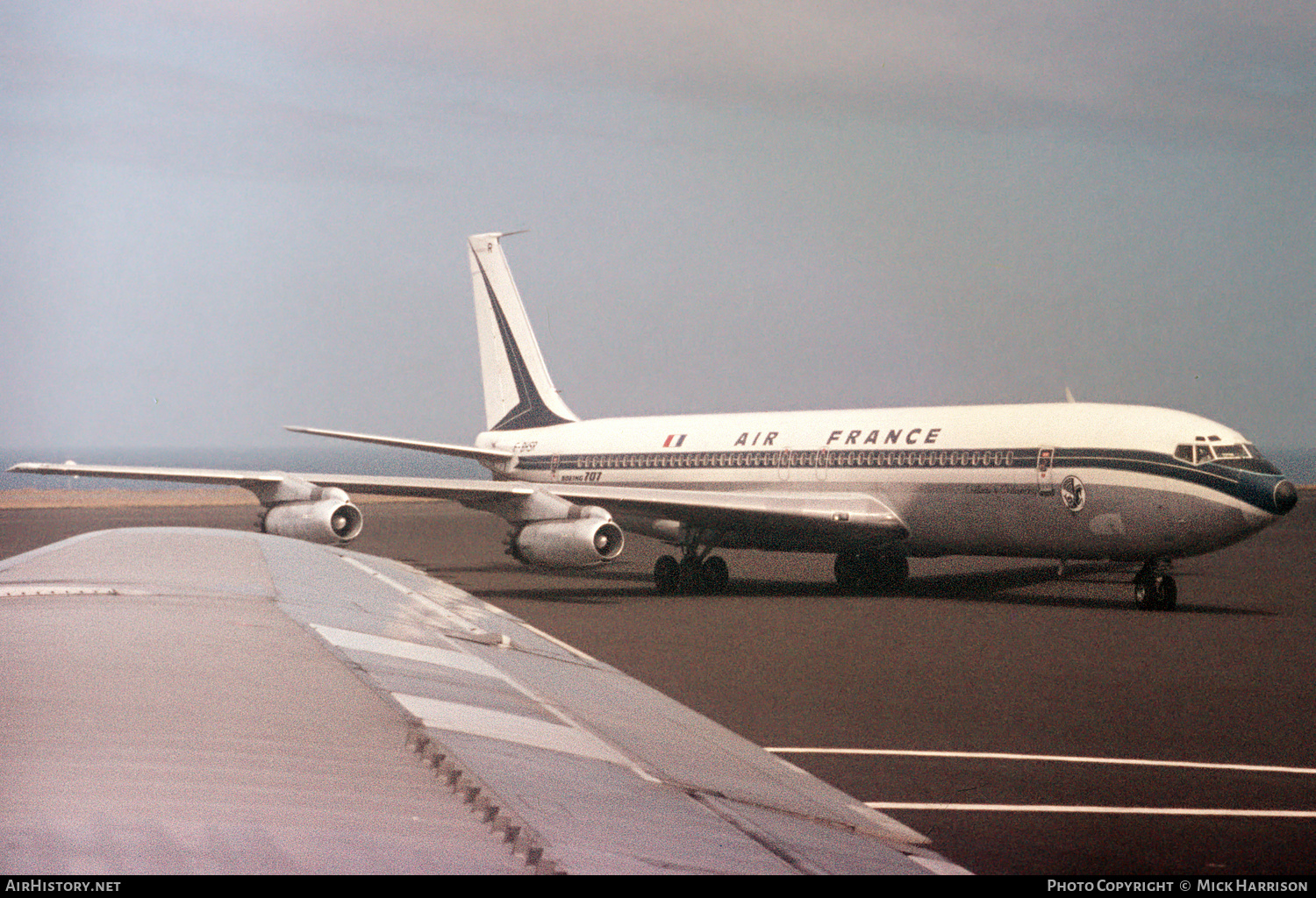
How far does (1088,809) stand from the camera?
9328 millimetres

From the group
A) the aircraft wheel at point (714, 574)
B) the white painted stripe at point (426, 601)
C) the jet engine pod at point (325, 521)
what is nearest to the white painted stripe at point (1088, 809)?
the white painted stripe at point (426, 601)

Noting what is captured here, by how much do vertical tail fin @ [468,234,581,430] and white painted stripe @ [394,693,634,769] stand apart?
112 feet

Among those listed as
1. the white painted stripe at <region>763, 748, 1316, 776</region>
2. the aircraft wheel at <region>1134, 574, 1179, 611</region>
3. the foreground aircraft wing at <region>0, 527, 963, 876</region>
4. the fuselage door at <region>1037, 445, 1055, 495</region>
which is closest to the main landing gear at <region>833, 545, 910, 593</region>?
the fuselage door at <region>1037, 445, 1055, 495</region>

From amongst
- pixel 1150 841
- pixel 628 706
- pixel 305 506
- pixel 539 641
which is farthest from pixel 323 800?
pixel 305 506

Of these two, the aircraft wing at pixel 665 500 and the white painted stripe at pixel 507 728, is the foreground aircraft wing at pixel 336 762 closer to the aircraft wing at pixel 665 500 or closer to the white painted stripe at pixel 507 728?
the white painted stripe at pixel 507 728

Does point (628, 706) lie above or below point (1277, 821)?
above

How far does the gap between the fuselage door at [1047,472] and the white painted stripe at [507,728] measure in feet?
71.7

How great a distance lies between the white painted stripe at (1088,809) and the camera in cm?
923

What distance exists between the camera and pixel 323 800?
2.70m

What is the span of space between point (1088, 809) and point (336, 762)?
780 centimetres

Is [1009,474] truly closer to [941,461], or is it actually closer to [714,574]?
[941,461]

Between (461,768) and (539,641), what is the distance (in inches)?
163
